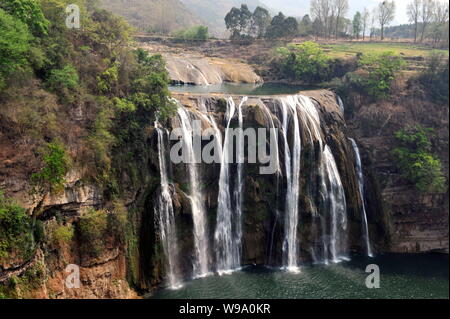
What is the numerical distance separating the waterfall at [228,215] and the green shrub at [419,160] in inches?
483

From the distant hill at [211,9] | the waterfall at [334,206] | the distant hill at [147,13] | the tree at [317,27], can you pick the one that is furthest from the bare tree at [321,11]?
the distant hill at [211,9]

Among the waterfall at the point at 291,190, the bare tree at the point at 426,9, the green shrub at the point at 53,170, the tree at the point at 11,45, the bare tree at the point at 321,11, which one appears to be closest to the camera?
the tree at the point at 11,45

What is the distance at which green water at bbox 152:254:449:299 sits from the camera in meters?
19.2

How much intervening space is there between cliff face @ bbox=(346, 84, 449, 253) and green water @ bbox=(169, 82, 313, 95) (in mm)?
8662

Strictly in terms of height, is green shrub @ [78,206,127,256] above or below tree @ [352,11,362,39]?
below

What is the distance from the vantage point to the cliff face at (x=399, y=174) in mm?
26312

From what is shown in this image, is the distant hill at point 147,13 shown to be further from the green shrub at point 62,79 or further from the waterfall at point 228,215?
the green shrub at point 62,79

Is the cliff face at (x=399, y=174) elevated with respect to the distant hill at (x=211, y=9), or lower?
lower

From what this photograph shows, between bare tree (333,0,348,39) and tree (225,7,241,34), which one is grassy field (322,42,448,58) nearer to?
bare tree (333,0,348,39)

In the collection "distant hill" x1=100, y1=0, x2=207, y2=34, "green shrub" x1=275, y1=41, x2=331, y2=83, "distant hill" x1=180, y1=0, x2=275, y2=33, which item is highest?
"distant hill" x1=180, y1=0, x2=275, y2=33

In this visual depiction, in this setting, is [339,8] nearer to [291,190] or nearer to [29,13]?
[291,190]

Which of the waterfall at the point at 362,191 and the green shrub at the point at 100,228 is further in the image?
the waterfall at the point at 362,191

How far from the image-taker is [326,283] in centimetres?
2059

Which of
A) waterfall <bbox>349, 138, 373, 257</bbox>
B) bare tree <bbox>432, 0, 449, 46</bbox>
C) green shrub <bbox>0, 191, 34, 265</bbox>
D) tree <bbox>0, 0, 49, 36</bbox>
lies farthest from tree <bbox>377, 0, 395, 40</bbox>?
green shrub <bbox>0, 191, 34, 265</bbox>
